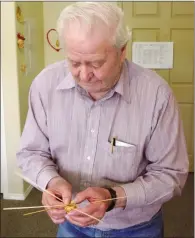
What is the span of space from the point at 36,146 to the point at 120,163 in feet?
0.95

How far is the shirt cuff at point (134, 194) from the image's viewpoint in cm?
103

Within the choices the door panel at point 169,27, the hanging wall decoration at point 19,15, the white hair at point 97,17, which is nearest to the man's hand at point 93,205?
the white hair at point 97,17

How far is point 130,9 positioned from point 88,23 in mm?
2660

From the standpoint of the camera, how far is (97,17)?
2.91 feet

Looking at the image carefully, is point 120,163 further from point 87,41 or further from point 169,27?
point 169,27

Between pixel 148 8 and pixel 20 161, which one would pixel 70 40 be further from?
pixel 148 8

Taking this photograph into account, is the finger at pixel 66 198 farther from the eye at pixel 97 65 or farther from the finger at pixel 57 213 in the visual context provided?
the eye at pixel 97 65

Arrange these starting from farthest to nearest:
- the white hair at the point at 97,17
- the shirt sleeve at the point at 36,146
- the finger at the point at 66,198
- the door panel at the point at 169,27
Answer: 1. the door panel at the point at 169,27
2. the shirt sleeve at the point at 36,146
3. the finger at the point at 66,198
4. the white hair at the point at 97,17

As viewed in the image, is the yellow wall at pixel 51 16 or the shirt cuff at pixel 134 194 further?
the yellow wall at pixel 51 16

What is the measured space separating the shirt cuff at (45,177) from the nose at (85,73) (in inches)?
13.0

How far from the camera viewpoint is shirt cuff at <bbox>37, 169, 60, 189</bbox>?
1073 millimetres

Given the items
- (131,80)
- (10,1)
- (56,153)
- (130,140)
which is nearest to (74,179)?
(56,153)

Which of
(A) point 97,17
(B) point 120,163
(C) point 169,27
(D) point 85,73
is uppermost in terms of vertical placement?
(C) point 169,27

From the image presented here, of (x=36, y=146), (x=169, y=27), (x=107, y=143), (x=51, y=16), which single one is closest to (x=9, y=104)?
(x=51, y=16)
